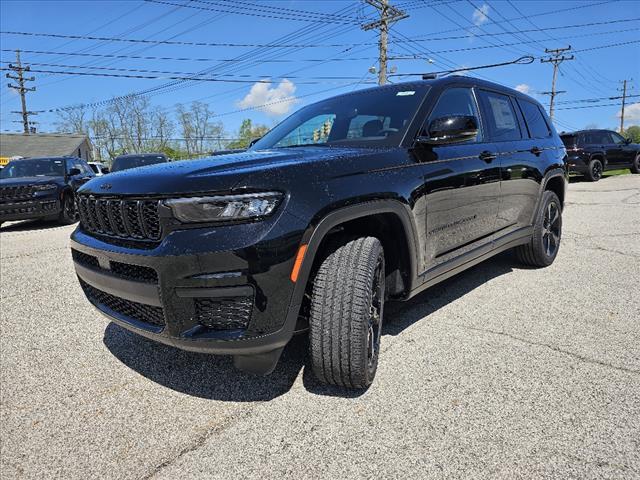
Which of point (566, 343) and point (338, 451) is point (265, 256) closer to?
point (338, 451)

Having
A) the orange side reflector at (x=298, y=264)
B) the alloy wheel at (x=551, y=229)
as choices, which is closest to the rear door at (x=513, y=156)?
the alloy wheel at (x=551, y=229)

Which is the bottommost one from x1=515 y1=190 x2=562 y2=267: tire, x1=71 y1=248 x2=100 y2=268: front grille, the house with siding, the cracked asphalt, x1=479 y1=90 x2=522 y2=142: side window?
the cracked asphalt

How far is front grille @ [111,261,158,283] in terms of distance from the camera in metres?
2.00

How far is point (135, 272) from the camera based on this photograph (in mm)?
2098

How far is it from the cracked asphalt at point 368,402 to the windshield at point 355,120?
1.41 meters

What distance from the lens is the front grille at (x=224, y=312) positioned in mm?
1907

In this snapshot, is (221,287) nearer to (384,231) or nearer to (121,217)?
(121,217)

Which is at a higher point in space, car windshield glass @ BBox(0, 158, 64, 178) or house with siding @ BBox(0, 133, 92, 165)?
house with siding @ BBox(0, 133, 92, 165)

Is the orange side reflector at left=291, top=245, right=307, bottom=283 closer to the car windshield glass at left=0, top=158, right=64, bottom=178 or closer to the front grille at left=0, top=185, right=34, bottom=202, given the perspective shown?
the front grille at left=0, top=185, right=34, bottom=202

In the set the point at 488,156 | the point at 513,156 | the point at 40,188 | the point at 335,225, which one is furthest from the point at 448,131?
the point at 40,188

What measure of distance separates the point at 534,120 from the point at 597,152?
1415cm

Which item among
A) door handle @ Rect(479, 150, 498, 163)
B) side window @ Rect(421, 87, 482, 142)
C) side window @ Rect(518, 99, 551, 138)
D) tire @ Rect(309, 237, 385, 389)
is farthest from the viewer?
side window @ Rect(518, 99, 551, 138)

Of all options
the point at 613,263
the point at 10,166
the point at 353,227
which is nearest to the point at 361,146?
the point at 353,227

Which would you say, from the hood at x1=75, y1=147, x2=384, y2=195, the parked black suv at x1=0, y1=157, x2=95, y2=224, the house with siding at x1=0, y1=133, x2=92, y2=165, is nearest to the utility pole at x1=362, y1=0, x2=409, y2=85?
the parked black suv at x1=0, y1=157, x2=95, y2=224
